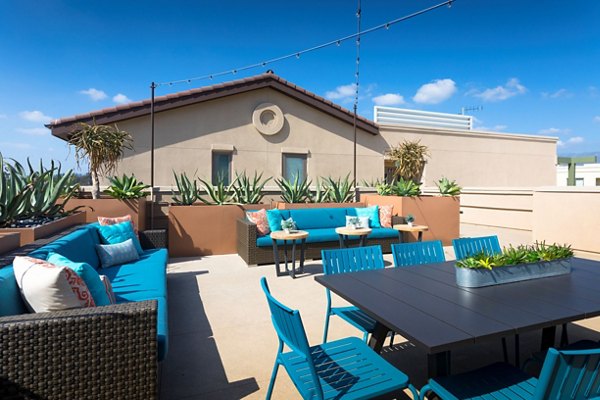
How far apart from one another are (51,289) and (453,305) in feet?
7.31

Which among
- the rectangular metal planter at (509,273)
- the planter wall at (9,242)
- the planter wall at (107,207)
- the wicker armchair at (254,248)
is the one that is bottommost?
the wicker armchair at (254,248)

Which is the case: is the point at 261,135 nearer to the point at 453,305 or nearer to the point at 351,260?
the point at 351,260

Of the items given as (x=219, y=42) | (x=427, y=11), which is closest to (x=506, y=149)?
(x=427, y=11)

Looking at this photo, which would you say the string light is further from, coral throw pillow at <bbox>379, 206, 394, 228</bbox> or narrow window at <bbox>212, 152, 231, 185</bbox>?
coral throw pillow at <bbox>379, 206, 394, 228</bbox>

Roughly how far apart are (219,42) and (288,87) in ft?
8.85

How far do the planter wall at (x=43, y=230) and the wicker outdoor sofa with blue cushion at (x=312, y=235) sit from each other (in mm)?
2532

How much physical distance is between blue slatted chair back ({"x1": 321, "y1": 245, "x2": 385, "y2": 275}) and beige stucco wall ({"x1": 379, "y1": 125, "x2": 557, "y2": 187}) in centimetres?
959

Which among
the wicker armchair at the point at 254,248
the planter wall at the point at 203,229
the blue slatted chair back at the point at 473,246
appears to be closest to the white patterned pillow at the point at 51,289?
the blue slatted chair back at the point at 473,246

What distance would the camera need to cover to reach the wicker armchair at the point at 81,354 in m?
1.63

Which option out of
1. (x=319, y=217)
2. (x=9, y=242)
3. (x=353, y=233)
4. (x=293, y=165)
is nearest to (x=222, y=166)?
(x=293, y=165)

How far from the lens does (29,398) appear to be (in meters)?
1.65

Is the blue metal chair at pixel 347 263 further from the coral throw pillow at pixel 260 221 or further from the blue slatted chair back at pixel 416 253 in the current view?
the coral throw pillow at pixel 260 221

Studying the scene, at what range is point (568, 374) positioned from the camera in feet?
4.07

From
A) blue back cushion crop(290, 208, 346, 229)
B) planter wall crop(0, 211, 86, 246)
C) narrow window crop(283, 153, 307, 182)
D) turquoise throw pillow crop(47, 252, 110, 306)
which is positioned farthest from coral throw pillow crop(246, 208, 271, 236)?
narrow window crop(283, 153, 307, 182)
